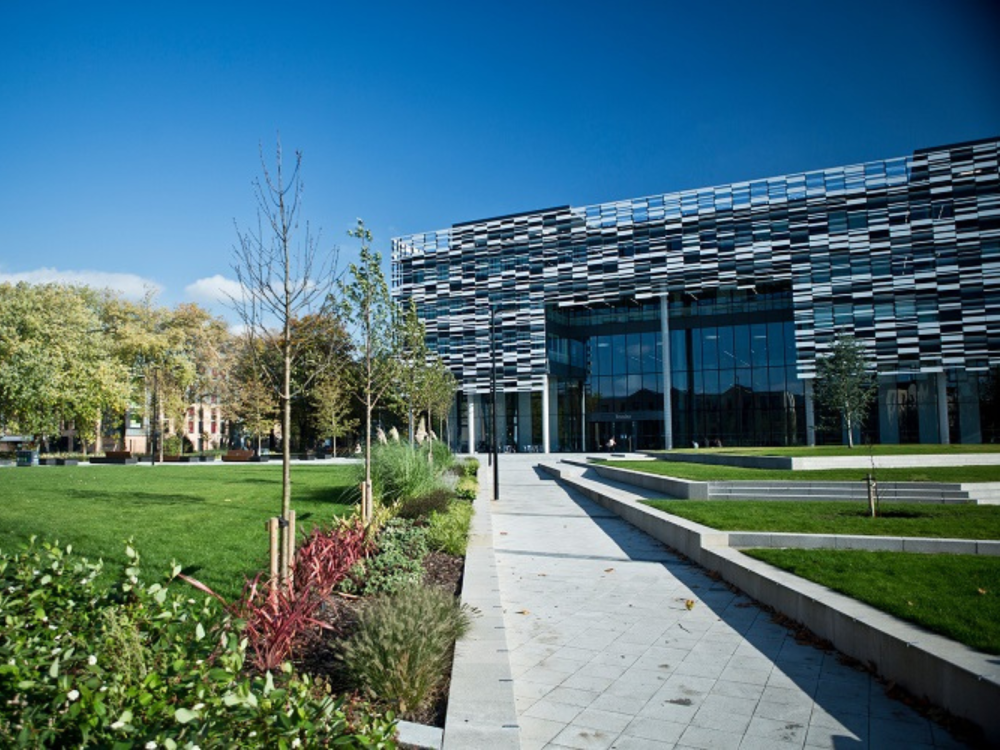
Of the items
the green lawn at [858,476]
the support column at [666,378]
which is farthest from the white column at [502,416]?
the green lawn at [858,476]

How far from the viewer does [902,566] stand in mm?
7082

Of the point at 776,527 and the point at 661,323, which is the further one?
the point at 661,323

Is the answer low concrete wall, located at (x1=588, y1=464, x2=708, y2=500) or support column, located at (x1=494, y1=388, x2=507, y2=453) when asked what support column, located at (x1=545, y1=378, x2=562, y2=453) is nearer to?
support column, located at (x1=494, y1=388, x2=507, y2=453)

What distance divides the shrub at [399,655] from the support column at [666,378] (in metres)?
53.9

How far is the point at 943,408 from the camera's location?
4981cm

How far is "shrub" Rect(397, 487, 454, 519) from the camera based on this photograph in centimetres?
1192

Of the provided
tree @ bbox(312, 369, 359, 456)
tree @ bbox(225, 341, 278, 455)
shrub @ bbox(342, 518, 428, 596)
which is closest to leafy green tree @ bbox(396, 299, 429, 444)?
shrub @ bbox(342, 518, 428, 596)

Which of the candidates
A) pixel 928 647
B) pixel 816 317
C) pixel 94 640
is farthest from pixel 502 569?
pixel 816 317

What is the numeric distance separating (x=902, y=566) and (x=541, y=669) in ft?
14.2

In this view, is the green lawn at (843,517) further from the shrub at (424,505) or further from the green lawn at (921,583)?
the shrub at (424,505)

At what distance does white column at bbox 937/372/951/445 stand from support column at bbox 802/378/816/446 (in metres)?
8.62

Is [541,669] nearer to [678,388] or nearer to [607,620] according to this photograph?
[607,620]

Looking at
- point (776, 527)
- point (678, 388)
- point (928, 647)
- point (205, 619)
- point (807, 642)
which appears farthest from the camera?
point (678, 388)

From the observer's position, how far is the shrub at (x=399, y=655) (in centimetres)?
424
